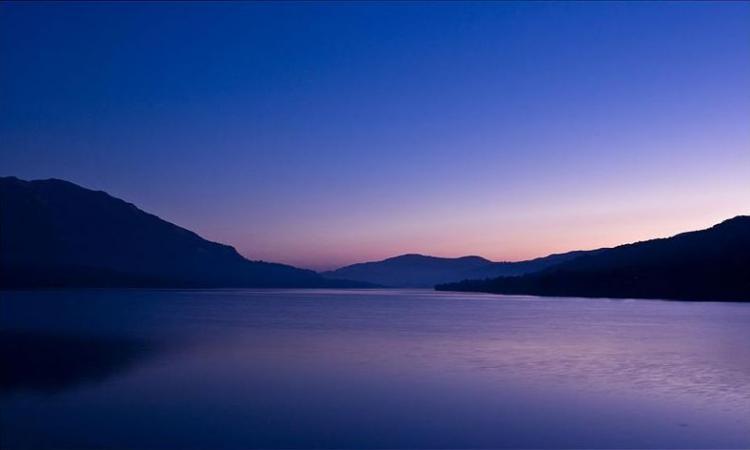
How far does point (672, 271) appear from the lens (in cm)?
11762

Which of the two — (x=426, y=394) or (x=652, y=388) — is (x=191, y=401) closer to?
(x=426, y=394)

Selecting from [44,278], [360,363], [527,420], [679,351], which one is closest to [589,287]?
[679,351]

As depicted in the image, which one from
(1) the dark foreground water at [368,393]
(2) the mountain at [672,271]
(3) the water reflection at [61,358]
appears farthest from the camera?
(2) the mountain at [672,271]

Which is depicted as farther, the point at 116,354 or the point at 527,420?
the point at 116,354

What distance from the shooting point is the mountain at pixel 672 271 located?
339 ft

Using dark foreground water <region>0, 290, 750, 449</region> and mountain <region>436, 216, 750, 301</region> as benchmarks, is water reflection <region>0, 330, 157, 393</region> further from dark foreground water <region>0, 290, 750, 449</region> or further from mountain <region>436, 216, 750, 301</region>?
mountain <region>436, 216, 750, 301</region>

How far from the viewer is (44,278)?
17700 centimetres

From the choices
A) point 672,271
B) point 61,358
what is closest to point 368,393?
point 61,358

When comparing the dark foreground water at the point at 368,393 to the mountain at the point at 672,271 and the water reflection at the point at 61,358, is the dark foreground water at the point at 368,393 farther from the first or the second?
the mountain at the point at 672,271

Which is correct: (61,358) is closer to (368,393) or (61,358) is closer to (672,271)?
(368,393)

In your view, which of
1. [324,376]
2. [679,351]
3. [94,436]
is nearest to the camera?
[94,436]

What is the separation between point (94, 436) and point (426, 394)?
8756 mm

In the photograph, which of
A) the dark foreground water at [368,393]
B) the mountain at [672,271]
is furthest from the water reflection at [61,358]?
the mountain at [672,271]

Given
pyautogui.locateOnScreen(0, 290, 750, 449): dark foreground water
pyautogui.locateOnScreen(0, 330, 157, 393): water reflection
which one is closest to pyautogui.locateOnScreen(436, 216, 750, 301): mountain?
pyautogui.locateOnScreen(0, 290, 750, 449): dark foreground water
